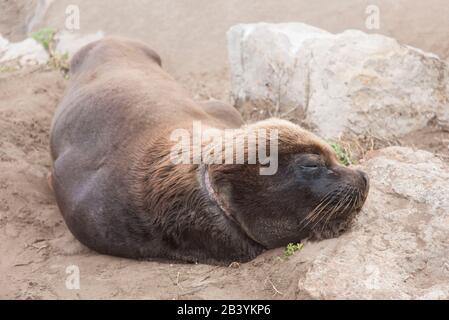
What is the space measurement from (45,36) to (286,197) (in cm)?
643

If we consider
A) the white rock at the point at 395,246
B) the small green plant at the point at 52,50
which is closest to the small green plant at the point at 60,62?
the small green plant at the point at 52,50

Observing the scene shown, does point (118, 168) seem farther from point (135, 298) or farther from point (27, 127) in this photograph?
point (27, 127)

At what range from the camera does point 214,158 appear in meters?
4.93

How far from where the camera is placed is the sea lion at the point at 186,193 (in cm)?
488

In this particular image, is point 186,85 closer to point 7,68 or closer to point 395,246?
point 7,68

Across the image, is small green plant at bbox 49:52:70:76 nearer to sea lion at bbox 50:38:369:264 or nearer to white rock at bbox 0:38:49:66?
white rock at bbox 0:38:49:66

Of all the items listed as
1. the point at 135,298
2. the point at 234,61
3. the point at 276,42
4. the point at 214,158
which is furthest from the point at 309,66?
the point at 135,298

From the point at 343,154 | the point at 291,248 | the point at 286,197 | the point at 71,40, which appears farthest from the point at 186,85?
the point at 291,248

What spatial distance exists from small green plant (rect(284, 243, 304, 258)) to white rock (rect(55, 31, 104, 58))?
6.00 meters

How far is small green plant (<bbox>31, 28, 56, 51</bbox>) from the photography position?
10055 millimetres

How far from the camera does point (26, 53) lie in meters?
9.96

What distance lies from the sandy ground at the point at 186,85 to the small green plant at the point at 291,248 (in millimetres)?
61

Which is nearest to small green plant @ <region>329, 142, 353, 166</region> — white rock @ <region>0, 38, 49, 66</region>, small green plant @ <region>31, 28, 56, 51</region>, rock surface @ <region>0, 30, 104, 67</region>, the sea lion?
the sea lion

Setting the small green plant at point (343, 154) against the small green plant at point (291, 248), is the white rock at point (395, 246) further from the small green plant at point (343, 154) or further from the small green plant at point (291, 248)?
the small green plant at point (343, 154)
